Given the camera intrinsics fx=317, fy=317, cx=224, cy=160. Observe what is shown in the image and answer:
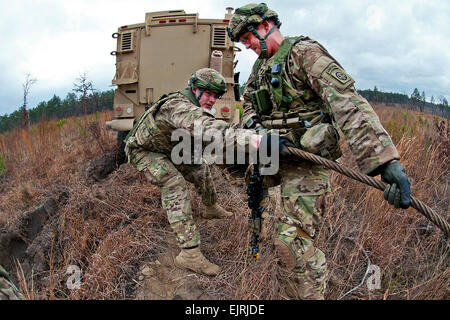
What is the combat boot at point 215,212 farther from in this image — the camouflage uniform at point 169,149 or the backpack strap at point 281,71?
the backpack strap at point 281,71

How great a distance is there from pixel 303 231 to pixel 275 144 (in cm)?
53

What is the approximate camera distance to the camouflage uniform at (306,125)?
164cm

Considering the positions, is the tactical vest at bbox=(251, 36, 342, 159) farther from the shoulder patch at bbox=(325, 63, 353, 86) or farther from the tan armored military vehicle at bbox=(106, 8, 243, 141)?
Answer: the tan armored military vehicle at bbox=(106, 8, 243, 141)

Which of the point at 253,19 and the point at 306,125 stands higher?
the point at 253,19

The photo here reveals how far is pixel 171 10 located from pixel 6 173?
423 centimetres

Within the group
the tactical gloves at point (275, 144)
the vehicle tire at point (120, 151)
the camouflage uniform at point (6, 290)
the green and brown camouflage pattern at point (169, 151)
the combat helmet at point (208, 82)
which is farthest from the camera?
the vehicle tire at point (120, 151)

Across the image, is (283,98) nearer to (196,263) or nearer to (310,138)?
(310,138)

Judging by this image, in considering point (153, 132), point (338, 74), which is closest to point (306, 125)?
point (338, 74)

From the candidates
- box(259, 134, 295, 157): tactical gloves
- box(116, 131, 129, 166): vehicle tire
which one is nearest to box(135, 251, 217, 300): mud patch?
box(259, 134, 295, 157): tactical gloves

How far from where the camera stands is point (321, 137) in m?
1.77

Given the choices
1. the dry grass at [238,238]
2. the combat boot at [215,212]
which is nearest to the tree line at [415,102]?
the dry grass at [238,238]

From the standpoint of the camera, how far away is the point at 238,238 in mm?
2729

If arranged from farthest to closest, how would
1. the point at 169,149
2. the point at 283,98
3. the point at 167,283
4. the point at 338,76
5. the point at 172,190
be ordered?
the point at 169,149, the point at 172,190, the point at 167,283, the point at 283,98, the point at 338,76

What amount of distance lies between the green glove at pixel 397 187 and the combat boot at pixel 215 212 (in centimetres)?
199
